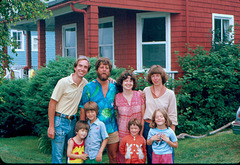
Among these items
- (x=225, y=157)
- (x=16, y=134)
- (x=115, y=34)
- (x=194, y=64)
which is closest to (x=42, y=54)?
(x=115, y=34)

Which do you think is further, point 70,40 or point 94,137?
point 70,40

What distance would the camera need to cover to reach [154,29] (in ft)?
36.1

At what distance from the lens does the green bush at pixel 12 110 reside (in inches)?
372

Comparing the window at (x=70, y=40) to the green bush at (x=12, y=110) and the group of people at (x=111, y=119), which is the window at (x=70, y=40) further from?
the group of people at (x=111, y=119)

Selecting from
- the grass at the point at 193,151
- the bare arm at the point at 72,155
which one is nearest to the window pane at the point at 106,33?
the grass at the point at 193,151

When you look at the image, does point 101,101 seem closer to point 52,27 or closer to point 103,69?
point 103,69

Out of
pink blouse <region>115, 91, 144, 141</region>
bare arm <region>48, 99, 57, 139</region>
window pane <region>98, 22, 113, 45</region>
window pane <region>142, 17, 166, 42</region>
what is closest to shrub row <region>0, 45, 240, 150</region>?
window pane <region>142, 17, 166, 42</region>

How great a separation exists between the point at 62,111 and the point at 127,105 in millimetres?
914

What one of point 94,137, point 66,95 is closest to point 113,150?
point 94,137

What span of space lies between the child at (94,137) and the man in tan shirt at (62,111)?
33 cm

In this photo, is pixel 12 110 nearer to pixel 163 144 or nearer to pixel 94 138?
pixel 94 138

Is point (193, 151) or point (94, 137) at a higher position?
point (94, 137)

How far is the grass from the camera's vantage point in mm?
6645

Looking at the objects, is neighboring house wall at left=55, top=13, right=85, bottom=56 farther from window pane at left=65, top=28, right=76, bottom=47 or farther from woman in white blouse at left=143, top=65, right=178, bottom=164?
woman in white blouse at left=143, top=65, right=178, bottom=164
